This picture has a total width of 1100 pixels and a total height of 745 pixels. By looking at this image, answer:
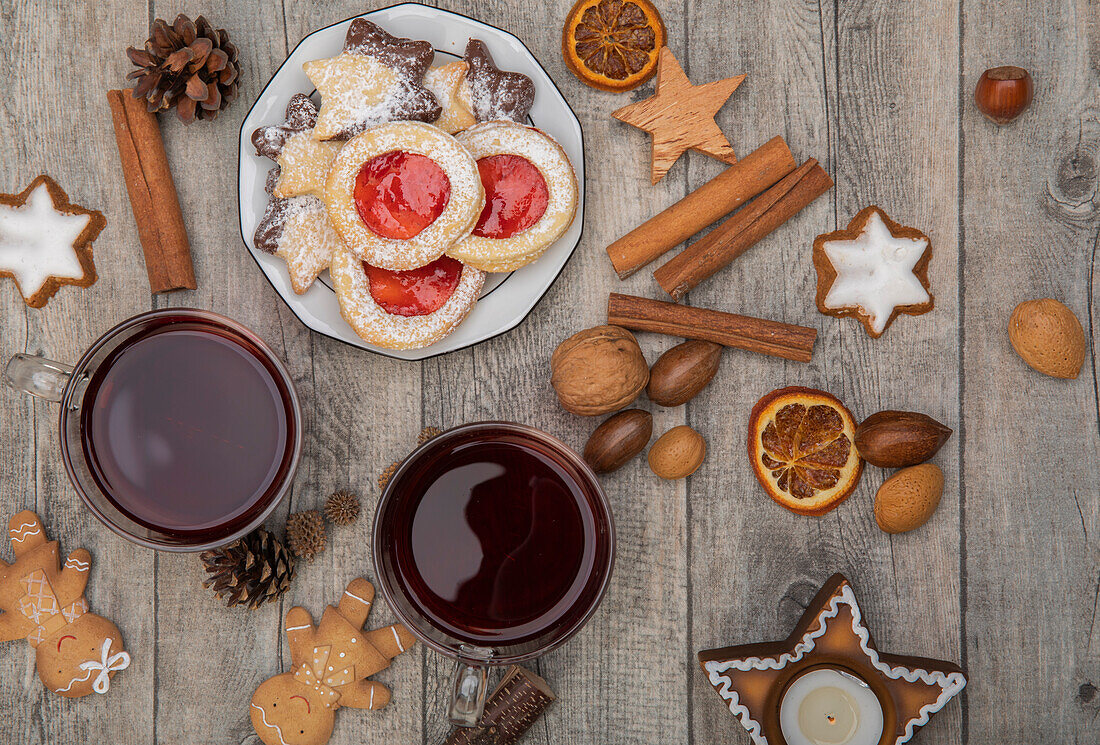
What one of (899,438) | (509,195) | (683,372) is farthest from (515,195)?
(899,438)

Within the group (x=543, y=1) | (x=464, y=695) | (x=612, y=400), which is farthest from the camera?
(x=543, y=1)

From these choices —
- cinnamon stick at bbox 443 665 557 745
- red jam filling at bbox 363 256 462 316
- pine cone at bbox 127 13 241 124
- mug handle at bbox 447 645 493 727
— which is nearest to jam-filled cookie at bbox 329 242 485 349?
red jam filling at bbox 363 256 462 316

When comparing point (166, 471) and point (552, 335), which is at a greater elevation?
point (552, 335)

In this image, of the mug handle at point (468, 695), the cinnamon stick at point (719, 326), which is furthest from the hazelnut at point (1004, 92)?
the mug handle at point (468, 695)

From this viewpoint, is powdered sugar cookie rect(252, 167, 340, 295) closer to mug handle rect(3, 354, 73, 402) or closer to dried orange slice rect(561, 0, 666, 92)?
mug handle rect(3, 354, 73, 402)

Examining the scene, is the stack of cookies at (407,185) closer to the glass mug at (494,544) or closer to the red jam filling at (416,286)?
the red jam filling at (416,286)

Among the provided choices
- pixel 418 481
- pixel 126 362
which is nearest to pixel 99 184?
pixel 126 362

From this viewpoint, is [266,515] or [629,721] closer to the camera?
[266,515]

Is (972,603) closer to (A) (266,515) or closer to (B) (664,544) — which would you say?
(B) (664,544)
